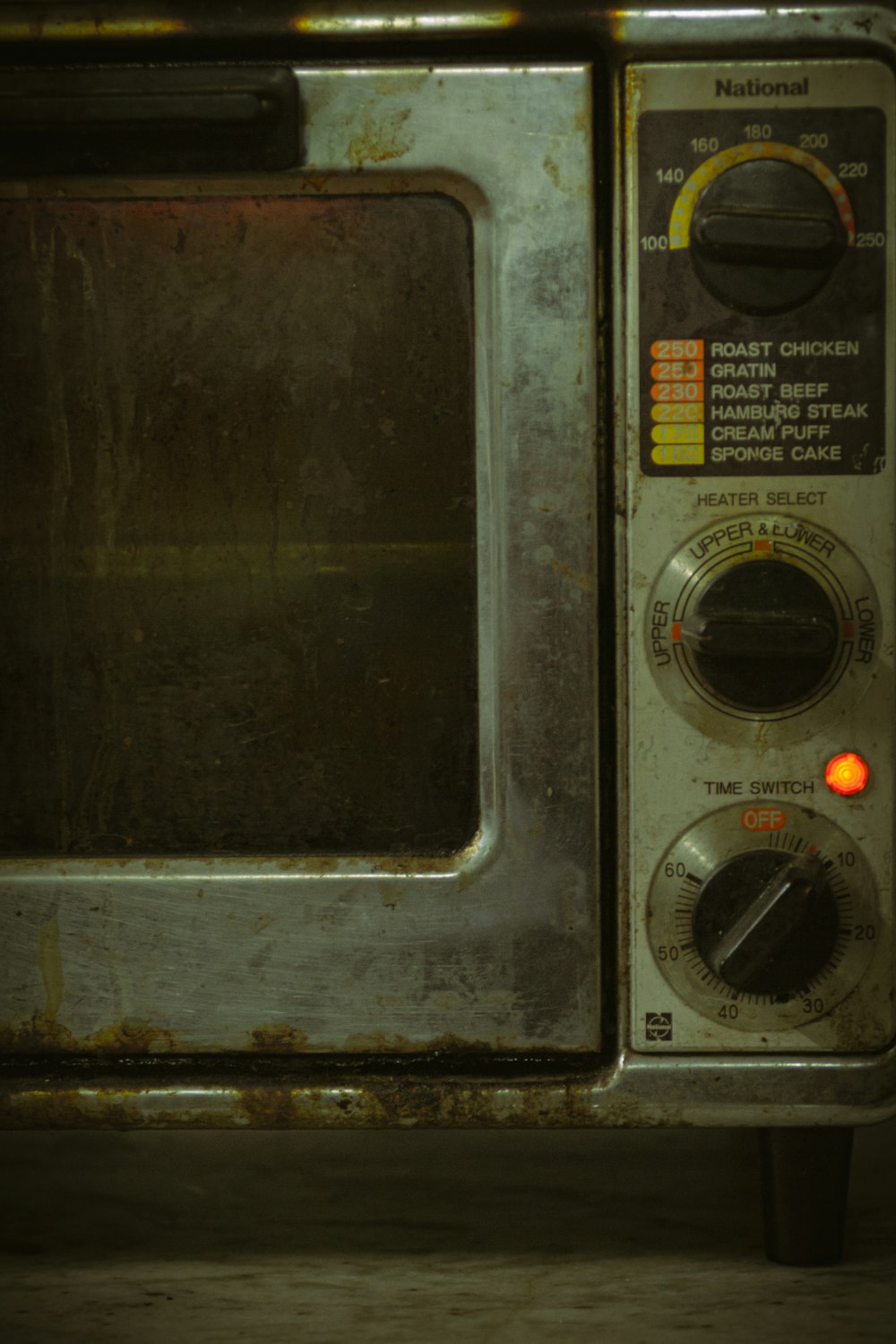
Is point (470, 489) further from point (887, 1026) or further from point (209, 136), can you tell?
point (887, 1026)

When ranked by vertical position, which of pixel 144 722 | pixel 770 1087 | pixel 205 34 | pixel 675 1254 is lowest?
A: pixel 675 1254

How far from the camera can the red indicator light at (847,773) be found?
0.62 m

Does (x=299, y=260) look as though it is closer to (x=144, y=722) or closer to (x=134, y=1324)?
(x=144, y=722)

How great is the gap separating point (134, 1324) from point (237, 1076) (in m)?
0.13

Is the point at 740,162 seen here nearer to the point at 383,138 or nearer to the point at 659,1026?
the point at 383,138

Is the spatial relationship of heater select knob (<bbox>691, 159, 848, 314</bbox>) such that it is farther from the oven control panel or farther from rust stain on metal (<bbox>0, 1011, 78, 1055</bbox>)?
rust stain on metal (<bbox>0, 1011, 78, 1055</bbox>)

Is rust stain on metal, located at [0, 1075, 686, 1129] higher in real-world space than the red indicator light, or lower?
lower

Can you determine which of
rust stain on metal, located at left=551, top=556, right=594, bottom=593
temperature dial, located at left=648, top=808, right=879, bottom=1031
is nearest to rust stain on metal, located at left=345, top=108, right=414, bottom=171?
rust stain on metal, located at left=551, top=556, right=594, bottom=593

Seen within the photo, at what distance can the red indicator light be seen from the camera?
617mm

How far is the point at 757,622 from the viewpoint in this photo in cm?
59

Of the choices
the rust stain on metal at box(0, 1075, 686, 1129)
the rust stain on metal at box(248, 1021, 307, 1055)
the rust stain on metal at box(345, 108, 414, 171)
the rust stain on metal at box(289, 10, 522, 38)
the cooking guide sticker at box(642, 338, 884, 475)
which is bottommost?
the rust stain on metal at box(0, 1075, 686, 1129)

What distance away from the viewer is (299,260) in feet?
2.06

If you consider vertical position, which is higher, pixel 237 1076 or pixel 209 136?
pixel 209 136

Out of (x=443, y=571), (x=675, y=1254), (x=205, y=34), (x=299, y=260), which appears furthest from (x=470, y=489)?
(x=675, y=1254)
